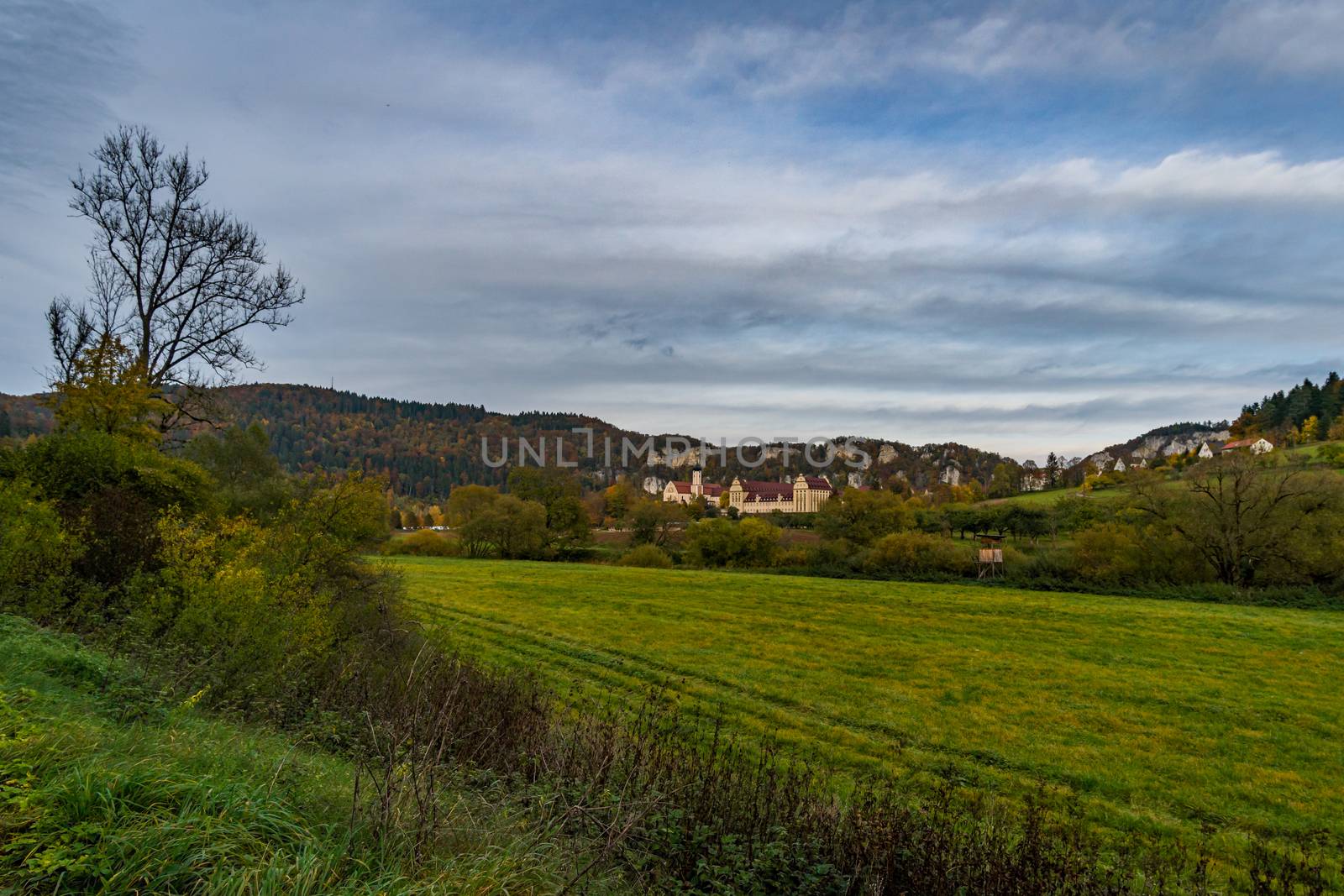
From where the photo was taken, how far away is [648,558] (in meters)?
45.3

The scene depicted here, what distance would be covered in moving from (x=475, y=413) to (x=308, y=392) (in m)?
32.5

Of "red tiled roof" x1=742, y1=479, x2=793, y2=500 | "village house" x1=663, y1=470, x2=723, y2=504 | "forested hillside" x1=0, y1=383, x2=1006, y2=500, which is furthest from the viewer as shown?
"village house" x1=663, y1=470, x2=723, y2=504

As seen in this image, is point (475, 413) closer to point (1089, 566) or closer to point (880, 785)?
point (1089, 566)

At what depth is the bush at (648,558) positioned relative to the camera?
45.2 metres

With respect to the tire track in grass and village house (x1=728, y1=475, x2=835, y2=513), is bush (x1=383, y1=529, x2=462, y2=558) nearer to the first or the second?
the tire track in grass

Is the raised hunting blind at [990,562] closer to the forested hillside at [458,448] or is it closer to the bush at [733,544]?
the bush at [733,544]

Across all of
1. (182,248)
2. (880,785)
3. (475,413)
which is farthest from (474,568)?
(475,413)

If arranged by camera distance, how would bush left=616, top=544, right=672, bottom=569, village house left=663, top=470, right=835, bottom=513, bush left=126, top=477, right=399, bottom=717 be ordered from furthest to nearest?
village house left=663, top=470, right=835, bottom=513, bush left=616, top=544, right=672, bottom=569, bush left=126, top=477, right=399, bottom=717

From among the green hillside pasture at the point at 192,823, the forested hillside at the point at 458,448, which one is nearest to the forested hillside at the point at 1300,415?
the forested hillside at the point at 458,448

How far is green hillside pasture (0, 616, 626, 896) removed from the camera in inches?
97.3

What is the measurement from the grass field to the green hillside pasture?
5506mm

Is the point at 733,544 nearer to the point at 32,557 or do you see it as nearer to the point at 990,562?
the point at 990,562

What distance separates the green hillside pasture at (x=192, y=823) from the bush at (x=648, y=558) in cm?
4097

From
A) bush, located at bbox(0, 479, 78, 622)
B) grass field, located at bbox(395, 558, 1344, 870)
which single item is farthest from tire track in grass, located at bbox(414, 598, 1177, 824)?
bush, located at bbox(0, 479, 78, 622)
